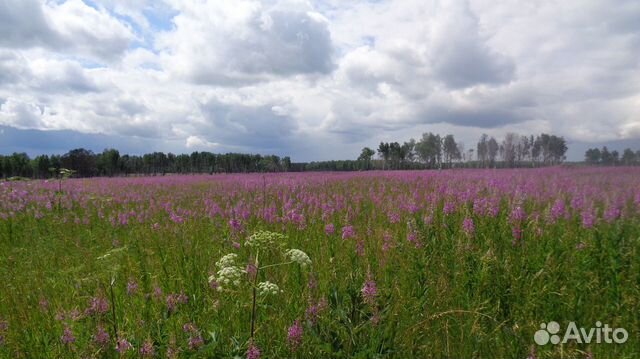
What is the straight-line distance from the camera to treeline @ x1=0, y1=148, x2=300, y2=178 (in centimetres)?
8469

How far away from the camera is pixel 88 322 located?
294 cm

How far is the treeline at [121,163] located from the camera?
3334 inches

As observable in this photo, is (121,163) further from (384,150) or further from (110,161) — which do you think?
(384,150)

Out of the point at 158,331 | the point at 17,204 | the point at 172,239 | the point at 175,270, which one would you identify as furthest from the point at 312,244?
→ the point at 17,204

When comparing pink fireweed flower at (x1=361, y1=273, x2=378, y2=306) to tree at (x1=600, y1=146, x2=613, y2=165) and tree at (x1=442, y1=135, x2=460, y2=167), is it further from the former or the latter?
tree at (x1=442, y1=135, x2=460, y2=167)

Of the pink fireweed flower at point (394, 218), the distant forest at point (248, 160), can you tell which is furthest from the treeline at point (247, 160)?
the pink fireweed flower at point (394, 218)

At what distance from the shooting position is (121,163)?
335 feet

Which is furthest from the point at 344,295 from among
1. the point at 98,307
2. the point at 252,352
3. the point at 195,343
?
the point at 98,307

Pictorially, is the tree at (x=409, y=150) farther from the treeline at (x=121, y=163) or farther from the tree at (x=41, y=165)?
the tree at (x=41, y=165)

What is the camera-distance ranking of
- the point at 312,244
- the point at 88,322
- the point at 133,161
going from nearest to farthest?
the point at 88,322 → the point at 312,244 → the point at 133,161

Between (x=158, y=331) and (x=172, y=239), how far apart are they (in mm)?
3364

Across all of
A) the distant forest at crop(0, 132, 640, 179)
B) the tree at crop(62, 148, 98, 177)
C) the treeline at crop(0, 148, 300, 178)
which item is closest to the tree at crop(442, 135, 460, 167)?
the distant forest at crop(0, 132, 640, 179)

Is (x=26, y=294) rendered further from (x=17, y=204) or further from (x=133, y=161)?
(x=133, y=161)

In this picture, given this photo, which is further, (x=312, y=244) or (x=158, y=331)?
(x=312, y=244)
